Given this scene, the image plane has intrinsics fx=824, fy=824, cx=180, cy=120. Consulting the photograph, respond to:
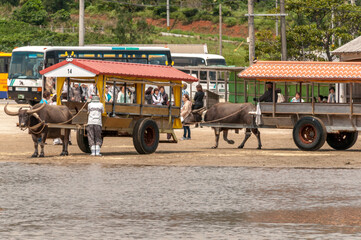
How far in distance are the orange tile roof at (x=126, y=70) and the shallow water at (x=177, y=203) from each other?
133 inches

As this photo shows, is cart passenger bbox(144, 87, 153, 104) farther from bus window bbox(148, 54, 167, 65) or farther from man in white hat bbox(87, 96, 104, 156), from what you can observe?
bus window bbox(148, 54, 167, 65)

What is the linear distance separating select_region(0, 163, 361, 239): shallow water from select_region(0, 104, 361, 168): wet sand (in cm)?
148

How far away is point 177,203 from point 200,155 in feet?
30.3

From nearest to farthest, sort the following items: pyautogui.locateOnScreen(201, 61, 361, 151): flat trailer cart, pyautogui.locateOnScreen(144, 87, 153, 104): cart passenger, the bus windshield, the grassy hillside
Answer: pyautogui.locateOnScreen(201, 61, 361, 151): flat trailer cart → pyautogui.locateOnScreen(144, 87, 153, 104): cart passenger → the bus windshield → the grassy hillside

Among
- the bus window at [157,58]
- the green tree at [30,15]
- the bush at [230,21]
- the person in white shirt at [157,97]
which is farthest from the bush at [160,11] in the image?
the person in white shirt at [157,97]

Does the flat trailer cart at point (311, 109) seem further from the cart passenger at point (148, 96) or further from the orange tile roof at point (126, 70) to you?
the cart passenger at point (148, 96)

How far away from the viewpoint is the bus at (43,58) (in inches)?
1567

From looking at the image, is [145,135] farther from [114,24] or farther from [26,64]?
[114,24]

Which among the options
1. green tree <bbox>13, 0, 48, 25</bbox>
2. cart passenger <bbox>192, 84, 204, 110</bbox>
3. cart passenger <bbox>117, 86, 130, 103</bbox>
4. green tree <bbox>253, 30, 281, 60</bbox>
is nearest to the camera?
cart passenger <bbox>117, 86, 130, 103</bbox>

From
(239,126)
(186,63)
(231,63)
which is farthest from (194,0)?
(239,126)

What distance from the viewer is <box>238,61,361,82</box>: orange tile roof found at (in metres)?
A: 22.5

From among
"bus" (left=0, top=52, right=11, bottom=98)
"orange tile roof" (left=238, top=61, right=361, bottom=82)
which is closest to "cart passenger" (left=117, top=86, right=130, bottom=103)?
"orange tile roof" (left=238, top=61, right=361, bottom=82)

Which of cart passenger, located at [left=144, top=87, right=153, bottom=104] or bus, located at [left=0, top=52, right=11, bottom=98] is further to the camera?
bus, located at [left=0, top=52, right=11, bottom=98]

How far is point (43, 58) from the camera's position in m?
43.8
